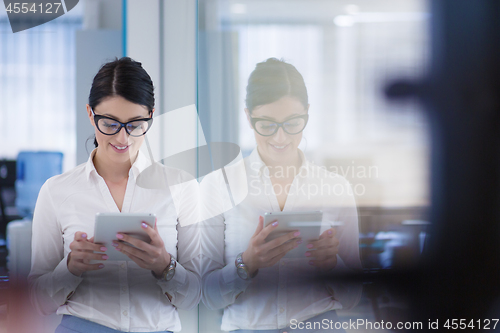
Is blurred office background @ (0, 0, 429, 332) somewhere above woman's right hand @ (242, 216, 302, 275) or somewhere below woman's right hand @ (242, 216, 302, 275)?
above

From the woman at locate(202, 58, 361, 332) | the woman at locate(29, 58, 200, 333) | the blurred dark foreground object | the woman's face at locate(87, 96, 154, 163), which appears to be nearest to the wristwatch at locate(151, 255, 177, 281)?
the woman at locate(29, 58, 200, 333)

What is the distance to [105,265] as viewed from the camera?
0.94 metres

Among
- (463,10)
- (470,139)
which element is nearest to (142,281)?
(470,139)

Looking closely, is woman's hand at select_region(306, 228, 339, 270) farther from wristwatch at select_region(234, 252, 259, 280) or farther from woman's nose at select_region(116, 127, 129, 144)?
woman's nose at select_region(116, 127, 129, 144)

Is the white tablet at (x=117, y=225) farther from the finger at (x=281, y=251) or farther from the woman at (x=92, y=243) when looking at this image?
the finger at (x=281, y=251)

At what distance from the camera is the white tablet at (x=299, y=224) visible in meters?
0.85

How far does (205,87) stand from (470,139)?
0.94 m

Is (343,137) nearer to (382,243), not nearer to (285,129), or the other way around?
(285,129)

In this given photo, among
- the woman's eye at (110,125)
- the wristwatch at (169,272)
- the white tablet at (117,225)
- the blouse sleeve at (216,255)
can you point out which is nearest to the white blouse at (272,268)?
the blouse sleeve at (216,255)

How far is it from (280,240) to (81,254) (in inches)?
23.3

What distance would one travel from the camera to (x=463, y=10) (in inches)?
41.4

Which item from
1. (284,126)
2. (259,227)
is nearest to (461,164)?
(284,126)

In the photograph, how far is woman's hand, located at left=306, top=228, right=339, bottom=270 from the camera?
96cm

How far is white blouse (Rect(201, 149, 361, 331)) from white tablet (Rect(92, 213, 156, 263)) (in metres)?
0.23
